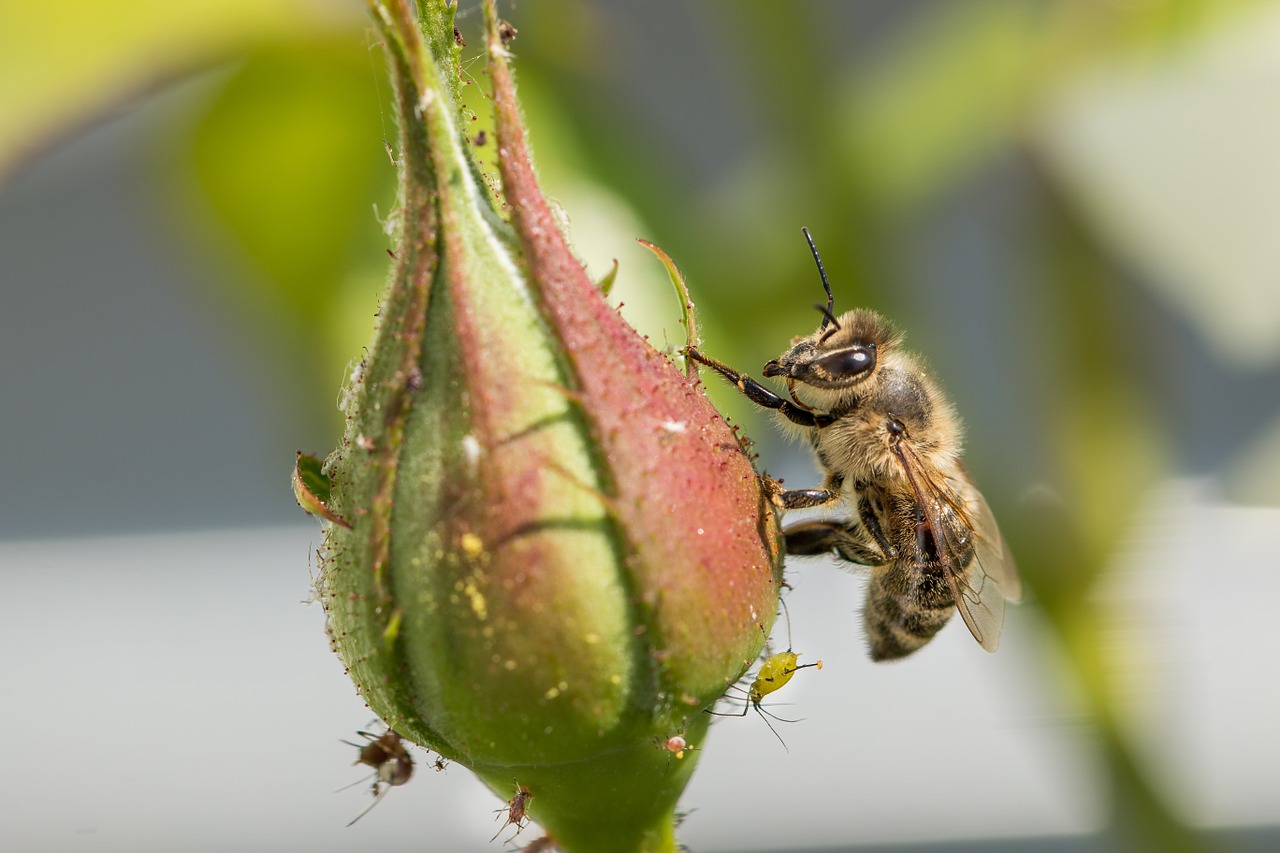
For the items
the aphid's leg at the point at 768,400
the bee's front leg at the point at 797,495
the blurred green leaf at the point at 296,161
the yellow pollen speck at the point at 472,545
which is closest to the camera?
the yellow pollen speck at the point at 472,545

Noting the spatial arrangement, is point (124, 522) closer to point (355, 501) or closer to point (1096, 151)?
point (1096, 151)

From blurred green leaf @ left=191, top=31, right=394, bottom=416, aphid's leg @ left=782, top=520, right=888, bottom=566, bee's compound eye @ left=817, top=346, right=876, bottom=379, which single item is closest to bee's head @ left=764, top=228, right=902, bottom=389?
bee's compound eye @ left=817, top=346, right=876, bottom=379

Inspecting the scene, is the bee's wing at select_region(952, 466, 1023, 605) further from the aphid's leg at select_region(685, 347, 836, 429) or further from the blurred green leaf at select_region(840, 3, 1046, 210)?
the blurred green leaf at select_region(840, 3, 1046, 210)

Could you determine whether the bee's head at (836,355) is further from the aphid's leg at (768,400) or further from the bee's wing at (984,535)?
the bee's wing at (984,535)

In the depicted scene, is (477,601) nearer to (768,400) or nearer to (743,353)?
(768,400)

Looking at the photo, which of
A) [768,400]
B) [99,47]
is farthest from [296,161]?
[768,400]

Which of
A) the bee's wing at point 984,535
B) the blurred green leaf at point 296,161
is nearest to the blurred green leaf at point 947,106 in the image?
the blurred green leaf at point 296,161
